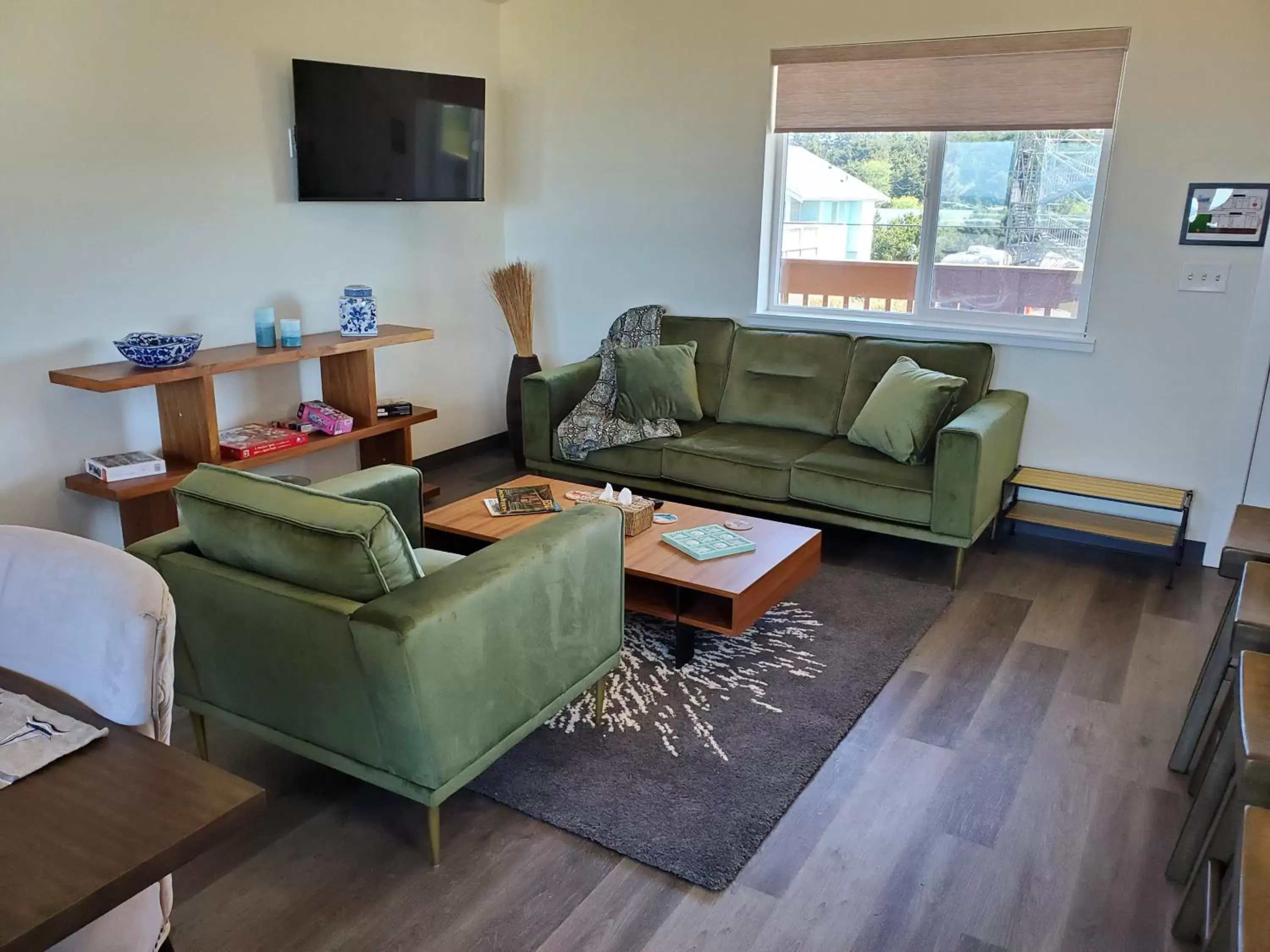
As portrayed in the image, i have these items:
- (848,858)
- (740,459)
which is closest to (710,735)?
(848,858)

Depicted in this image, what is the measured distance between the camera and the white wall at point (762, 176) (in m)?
3.82

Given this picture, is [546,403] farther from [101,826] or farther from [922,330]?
[101,826]

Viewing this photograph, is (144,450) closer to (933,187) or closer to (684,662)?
(684,662)

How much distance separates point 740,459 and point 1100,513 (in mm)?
1607

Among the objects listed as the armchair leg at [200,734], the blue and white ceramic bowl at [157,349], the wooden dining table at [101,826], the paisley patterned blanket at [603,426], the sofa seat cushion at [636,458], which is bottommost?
the armchair leg at [200,734]

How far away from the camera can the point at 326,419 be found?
4285 millimetres

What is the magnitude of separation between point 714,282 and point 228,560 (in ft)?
10.9

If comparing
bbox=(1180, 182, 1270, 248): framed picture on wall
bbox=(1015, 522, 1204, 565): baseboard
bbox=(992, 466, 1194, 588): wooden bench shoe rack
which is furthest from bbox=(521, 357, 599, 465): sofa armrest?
bbox=(1180, 182, 1270, 248): framed picture on wall

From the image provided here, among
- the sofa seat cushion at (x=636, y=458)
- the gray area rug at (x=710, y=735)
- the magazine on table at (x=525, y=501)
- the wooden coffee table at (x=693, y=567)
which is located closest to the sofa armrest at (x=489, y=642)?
the gray area rug at (x=710, y=735)

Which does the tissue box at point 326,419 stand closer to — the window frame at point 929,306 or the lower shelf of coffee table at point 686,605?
the lower shelf of coffee table at point 686,605

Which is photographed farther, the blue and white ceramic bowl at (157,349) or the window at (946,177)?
the window at (946,177)

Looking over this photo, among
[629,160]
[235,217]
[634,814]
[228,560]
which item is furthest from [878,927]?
[629,160]

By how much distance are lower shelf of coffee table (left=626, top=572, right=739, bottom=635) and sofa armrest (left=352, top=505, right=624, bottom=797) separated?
41 cm

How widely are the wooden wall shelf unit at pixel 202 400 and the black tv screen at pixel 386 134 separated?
0.67 metres
